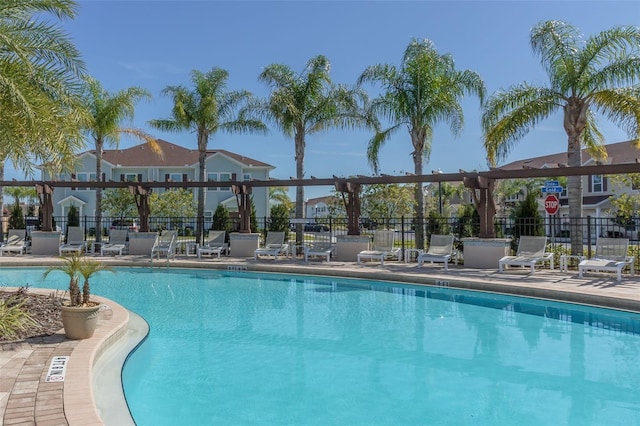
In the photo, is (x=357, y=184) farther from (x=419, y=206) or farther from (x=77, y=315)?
(x=77, y=315)

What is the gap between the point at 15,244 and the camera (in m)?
18.8

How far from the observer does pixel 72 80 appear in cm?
962

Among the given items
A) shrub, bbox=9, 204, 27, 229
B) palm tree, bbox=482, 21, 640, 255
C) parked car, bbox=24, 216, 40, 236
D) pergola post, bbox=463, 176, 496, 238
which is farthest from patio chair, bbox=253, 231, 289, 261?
shrub, bbox=9, 204, 27, 229

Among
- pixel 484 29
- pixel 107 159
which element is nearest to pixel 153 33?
pixel 484 29

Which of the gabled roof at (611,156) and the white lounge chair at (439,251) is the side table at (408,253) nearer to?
the white lounge chair at (439,251)

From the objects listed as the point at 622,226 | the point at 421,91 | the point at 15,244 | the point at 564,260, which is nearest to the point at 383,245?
the point at 564,260

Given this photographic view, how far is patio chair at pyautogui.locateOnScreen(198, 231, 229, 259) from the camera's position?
58.8ft

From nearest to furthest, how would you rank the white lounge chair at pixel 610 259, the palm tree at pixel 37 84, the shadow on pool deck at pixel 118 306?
the shadow on pool deck at pixel 118 306
the palm tree at pixel 37 84
the white lounge chair at pixel 610 259

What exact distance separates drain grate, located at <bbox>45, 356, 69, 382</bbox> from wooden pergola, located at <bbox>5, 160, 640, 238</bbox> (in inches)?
475

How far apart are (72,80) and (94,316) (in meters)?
5.68

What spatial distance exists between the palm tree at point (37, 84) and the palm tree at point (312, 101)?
10172 mm

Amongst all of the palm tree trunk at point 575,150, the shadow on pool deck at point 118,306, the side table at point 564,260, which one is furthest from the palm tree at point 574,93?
the shadow on pool deck at point 118,306

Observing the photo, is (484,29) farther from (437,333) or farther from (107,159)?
(107,159)

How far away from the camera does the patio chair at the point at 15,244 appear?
60.2 ft
